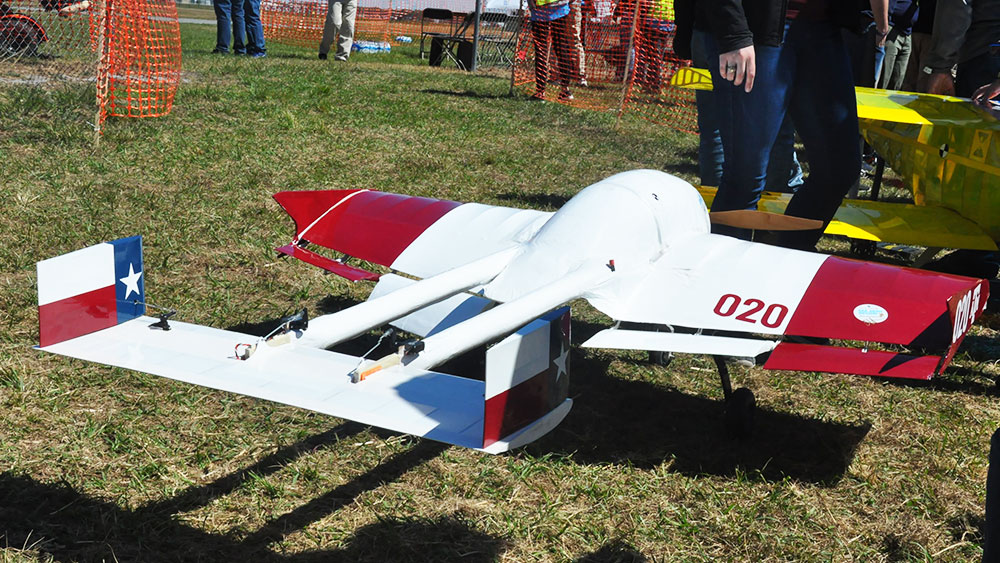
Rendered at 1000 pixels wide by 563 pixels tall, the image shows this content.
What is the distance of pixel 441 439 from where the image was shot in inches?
79.9

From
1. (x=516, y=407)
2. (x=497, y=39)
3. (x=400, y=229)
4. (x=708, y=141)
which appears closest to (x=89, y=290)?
(x=516, y=407)

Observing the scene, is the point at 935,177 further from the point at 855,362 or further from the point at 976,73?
the point at 855,362

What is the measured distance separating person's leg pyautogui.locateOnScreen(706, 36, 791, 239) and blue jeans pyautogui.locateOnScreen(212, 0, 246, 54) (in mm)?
12776

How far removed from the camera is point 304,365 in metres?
2.35

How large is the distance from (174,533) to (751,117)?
2.96 m

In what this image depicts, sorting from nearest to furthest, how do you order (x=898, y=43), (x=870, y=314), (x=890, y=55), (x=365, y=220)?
(x=870, y=314)
(x=365, y=220)
(x=890, y=55)
(x=898, y=43)

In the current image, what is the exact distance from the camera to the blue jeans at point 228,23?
15.0 m

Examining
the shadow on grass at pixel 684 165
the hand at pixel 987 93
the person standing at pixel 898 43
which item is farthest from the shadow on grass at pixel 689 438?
the person standing at pixel 898 43

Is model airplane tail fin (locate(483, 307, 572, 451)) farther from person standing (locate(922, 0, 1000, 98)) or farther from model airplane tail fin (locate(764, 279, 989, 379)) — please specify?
person standing (locate(922, 0, 1000, 98))

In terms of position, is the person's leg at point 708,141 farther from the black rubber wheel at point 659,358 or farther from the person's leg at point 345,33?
the person's leg at point 345,33

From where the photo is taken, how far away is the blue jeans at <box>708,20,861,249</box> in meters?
3.90

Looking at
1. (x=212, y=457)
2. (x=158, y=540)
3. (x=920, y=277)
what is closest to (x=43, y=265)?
(x=158, y=540)

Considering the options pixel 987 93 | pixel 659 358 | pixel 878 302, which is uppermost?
pixel 987 93

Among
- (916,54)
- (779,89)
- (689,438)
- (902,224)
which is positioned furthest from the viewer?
(916,54)
